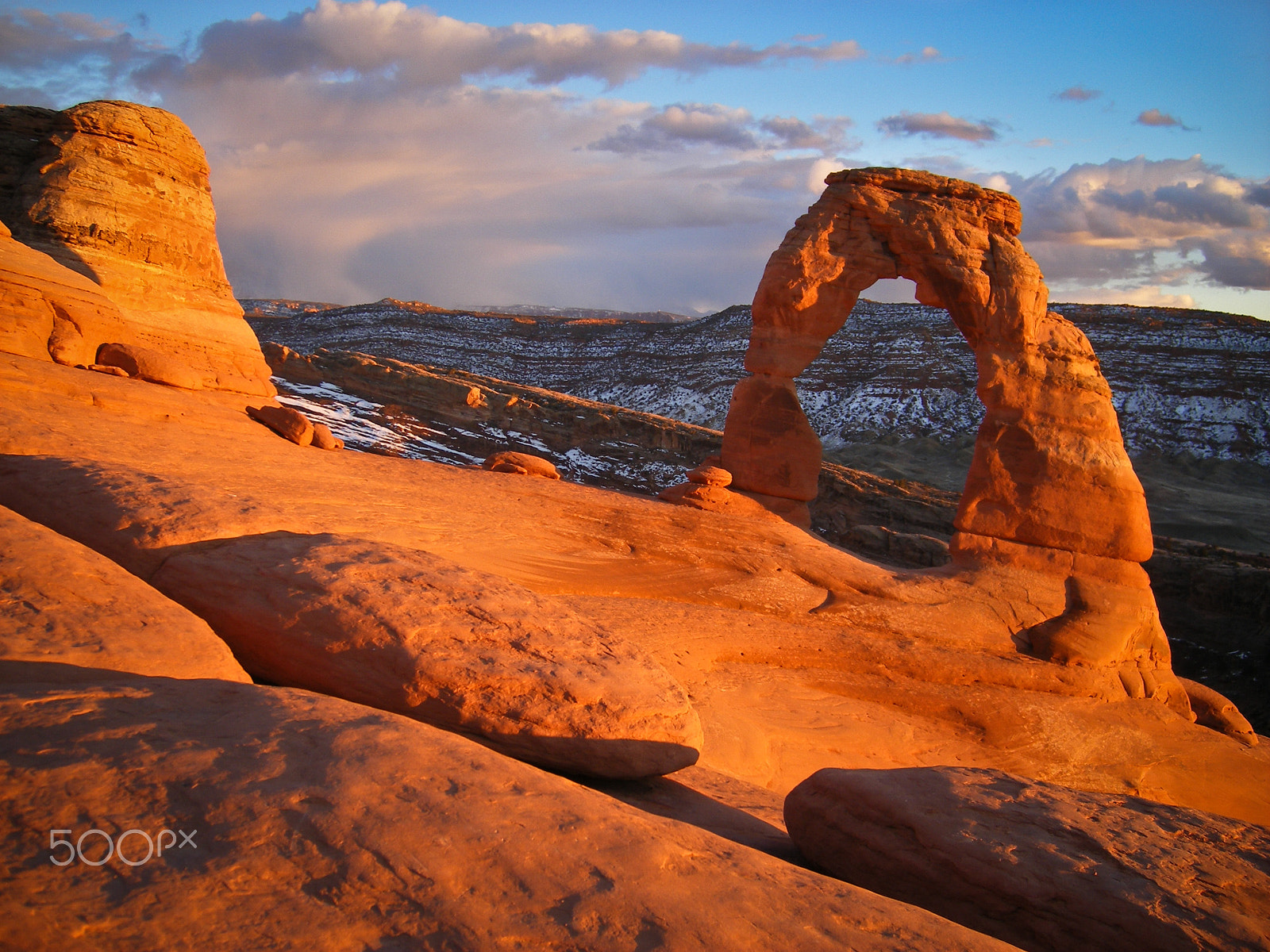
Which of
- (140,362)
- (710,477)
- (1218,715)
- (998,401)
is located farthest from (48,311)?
(1218,715)

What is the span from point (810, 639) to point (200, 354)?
31.2ft

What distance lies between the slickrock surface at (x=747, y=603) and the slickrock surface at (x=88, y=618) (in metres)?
1.53

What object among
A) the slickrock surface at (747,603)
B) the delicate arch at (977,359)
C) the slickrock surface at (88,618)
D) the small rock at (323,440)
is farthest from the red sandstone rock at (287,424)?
the delicate arch at (977,359)

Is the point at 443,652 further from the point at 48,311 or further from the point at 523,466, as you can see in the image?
the point at 48,311

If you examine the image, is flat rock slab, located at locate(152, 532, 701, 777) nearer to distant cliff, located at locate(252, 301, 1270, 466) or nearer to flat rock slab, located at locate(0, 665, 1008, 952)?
flat rock slab, located at locate(0, 665, 1008, 952)

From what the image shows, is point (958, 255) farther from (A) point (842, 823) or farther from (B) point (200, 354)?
(B) point (200, 354)

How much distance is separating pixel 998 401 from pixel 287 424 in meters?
9.42

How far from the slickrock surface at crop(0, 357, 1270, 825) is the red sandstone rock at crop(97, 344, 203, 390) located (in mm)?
368

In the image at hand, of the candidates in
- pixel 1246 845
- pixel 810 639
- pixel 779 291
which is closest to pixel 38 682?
pixel 1246 845

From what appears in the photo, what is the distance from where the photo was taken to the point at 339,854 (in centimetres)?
238

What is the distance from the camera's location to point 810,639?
8.40 meters

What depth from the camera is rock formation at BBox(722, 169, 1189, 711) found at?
1027cm

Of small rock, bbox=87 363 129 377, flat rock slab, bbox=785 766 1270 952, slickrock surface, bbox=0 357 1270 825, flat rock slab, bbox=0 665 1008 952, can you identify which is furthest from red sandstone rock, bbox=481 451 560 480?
flat rock slab, bbox=0 665 1008 952

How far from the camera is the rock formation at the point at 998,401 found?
33.7 feet
